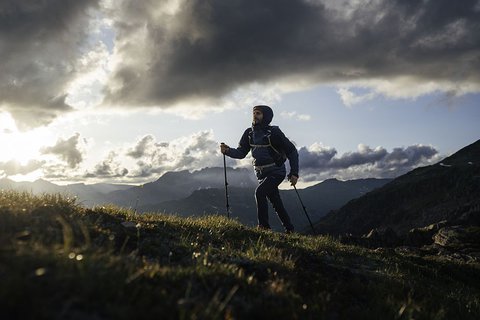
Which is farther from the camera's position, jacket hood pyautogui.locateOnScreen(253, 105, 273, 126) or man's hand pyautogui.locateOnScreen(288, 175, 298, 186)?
jacket hood pyautogui.locateOnScreen(253, 105, 273, 126)

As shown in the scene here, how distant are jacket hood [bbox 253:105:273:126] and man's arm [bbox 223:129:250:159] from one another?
763 mm

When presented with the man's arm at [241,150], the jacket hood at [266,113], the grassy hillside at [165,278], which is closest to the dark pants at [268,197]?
the man's arm at [241,150]

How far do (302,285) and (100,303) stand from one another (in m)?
3.14

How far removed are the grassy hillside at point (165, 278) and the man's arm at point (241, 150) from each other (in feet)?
19.0

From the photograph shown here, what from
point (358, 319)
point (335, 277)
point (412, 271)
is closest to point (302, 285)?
point (358, 319)

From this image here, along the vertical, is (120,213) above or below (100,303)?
above

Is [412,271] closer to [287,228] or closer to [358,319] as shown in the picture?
[287,228]

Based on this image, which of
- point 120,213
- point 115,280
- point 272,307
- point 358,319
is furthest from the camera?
point 120,213

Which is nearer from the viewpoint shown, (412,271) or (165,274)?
(165,274)

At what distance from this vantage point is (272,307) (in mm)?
4258

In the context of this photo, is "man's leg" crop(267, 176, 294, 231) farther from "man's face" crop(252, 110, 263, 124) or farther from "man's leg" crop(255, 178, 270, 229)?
"man's face" crop(252, 110, 263, 124)

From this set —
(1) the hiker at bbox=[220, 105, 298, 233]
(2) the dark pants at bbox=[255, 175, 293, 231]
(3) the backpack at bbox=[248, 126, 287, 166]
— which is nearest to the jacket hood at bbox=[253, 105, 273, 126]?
(1) the hiker at bbox=[220, 105, 298, 233]

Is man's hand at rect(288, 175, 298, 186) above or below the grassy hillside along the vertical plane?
above

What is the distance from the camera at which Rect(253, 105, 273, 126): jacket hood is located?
610 inches
